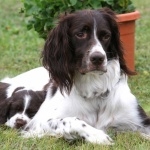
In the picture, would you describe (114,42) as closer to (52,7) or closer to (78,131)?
(78,131)

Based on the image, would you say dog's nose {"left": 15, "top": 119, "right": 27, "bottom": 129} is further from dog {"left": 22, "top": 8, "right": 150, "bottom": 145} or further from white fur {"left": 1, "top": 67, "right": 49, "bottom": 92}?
white fur {"left": 1, "top": 67, "right": 49, "bottom": 92}

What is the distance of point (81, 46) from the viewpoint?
425cm

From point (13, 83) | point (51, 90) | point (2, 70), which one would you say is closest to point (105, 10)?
point (51, 90)

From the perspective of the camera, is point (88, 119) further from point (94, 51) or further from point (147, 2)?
point (147, 2)

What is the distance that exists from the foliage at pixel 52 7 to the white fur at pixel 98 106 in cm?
181

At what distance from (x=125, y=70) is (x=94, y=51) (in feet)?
1.76

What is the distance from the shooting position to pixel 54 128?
444cm

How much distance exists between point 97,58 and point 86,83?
0.42 m

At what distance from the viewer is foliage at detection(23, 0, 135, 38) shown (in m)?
6.21

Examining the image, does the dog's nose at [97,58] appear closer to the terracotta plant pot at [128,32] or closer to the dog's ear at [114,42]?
the dog's ear at [114,42]

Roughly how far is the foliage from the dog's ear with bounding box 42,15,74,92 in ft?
5.77

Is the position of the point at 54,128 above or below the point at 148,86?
above

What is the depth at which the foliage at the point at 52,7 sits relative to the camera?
621cm

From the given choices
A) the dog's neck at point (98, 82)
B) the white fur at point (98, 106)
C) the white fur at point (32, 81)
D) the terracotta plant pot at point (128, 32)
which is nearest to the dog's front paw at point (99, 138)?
the white fur at point (98, 106)
